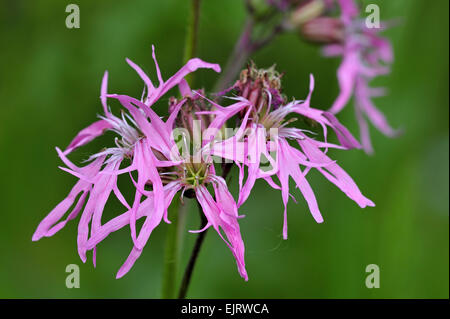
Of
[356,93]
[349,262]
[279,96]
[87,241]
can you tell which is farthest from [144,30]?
[87,241]

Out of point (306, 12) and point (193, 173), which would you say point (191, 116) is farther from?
point (306, 12)

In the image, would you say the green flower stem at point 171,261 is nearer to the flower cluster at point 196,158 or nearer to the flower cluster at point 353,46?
the flower cluster at point 196,158

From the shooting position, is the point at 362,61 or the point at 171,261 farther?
the point at 362,61

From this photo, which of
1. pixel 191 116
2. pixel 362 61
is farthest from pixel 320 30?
pixel 191 116

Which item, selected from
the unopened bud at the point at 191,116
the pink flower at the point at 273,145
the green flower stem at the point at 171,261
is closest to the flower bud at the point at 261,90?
the pink flower at the point at 273,145
